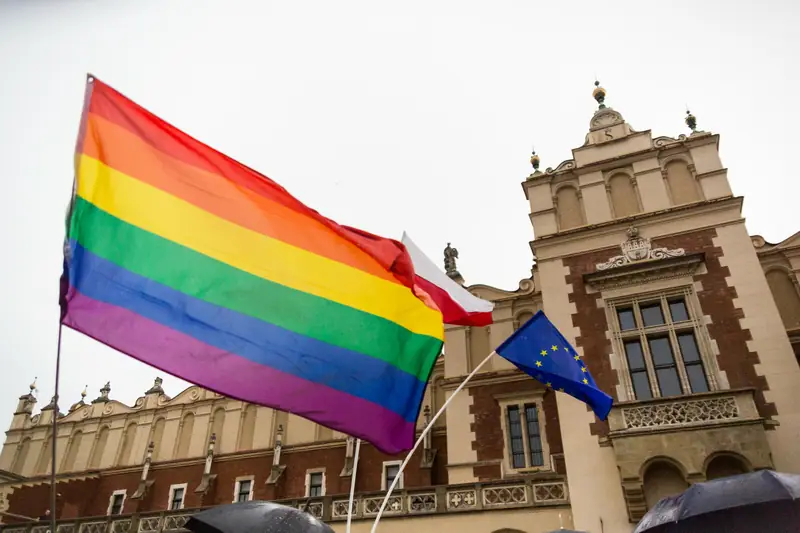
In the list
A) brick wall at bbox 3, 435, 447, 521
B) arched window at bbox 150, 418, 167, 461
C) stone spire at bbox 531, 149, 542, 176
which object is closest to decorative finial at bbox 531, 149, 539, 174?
stone spire at bbox 531, 149, 542, 176

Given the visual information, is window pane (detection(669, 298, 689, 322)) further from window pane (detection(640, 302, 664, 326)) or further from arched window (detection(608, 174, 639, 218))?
arched window (detection(608, 174, 639, 218))

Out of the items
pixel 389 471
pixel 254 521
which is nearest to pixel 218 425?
pixel 389 471

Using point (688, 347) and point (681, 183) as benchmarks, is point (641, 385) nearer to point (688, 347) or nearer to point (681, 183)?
point (688, 347)

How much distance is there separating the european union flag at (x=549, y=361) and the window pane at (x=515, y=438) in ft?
25.8

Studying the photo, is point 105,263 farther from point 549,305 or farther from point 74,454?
point 74,454

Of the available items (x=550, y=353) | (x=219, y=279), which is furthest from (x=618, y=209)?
(x=219, y=279)

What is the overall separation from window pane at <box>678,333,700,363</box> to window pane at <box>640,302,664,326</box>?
2.58 feet

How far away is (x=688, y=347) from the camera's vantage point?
59.2 ft

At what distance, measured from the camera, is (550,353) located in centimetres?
1321

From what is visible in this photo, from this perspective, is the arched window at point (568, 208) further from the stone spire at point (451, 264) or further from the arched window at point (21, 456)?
the arched window at point (21, 456)

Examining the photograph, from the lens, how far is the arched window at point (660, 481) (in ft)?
52.4

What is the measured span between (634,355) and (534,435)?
15.1 feet

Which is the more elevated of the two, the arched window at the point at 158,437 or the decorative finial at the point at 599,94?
the decorative finial at the point at 599,94

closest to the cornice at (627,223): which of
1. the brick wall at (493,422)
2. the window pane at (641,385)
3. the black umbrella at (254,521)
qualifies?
the window pane at (641,385)
